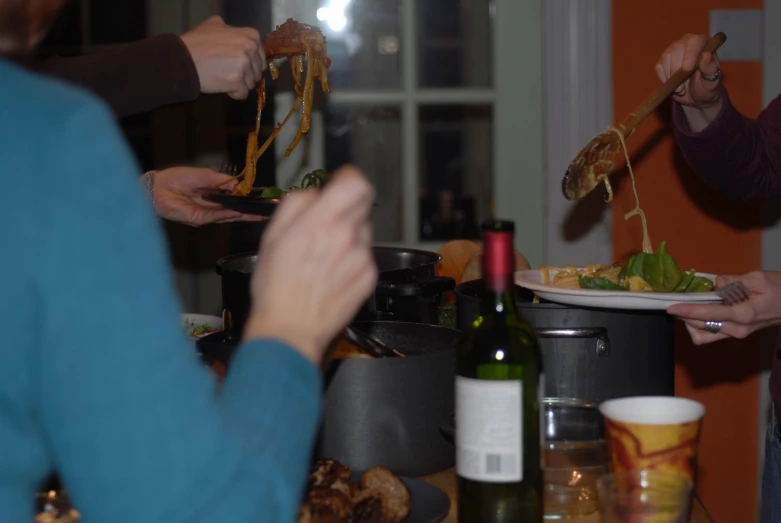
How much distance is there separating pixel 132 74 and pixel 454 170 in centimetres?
161

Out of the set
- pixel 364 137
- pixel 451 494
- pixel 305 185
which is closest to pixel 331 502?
pixel 451 494

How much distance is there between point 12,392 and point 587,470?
0.67 m

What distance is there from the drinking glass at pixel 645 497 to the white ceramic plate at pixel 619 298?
0.43 m

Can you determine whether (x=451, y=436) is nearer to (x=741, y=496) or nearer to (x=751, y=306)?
(x=751, y=306)

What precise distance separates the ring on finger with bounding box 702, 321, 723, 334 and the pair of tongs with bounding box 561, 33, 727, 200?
1.01 ft

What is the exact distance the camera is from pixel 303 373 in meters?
0.61

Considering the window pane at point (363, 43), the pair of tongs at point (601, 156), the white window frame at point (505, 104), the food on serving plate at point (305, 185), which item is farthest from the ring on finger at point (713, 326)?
the window pane at point (363, 43)

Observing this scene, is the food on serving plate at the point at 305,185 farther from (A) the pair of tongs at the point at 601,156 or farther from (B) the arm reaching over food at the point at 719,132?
(B) the arm reaching over food at the point at 719,132

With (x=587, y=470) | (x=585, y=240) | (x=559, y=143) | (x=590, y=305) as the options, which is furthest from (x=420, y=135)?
(x=587, y=470)

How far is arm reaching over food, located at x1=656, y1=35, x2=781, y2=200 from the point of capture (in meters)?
1.76

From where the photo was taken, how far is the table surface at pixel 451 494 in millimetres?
966

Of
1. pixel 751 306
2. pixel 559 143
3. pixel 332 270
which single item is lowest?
pixel 751 306

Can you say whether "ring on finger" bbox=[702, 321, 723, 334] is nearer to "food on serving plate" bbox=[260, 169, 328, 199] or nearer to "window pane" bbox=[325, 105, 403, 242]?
"food on serving plate" bbox=[260, 169, 328, 199]

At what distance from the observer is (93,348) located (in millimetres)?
493
